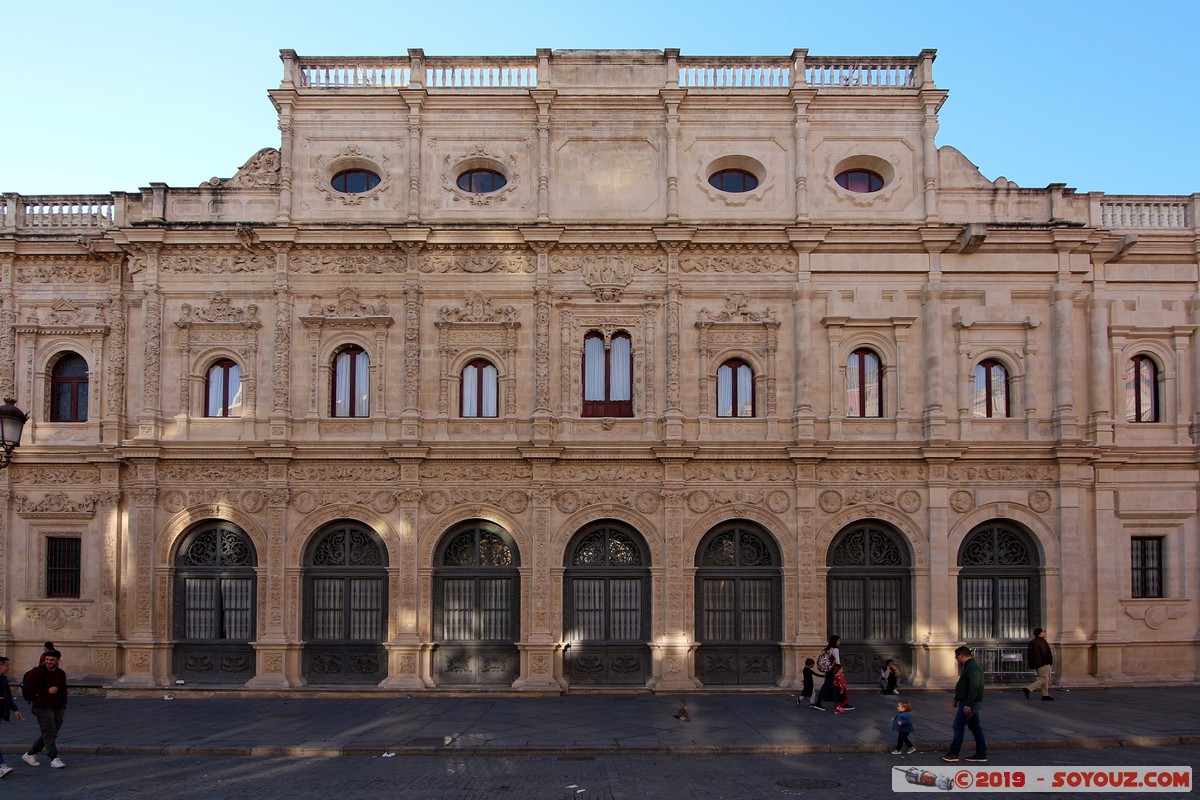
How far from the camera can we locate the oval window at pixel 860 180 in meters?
25.6

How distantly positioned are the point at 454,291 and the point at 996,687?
1542 cm

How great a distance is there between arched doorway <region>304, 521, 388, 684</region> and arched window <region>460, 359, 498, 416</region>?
3.76 metres

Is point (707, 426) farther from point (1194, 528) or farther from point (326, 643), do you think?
point (1194, 528)

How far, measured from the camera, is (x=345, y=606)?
23969 millimetres

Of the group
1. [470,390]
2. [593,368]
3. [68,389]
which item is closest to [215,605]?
[68,389]

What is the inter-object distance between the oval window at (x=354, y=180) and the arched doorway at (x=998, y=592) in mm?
16737

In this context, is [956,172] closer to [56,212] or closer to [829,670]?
[829,670]

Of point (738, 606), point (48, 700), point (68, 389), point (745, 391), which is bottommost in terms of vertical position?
point (48, 700)

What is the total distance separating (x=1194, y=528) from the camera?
2473 centimetres

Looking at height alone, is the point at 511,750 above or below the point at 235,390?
below

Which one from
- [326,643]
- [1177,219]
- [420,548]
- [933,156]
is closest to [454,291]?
[420,548]

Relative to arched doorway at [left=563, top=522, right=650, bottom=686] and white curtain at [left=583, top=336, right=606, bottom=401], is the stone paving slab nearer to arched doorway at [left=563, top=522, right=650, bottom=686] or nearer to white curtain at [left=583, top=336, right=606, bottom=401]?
arched doorway at [left=563, top=522, right=650, bottom=686]

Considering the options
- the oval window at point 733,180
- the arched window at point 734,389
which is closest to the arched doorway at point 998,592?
the arched window at point 734,389

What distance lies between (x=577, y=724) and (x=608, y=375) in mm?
8732
